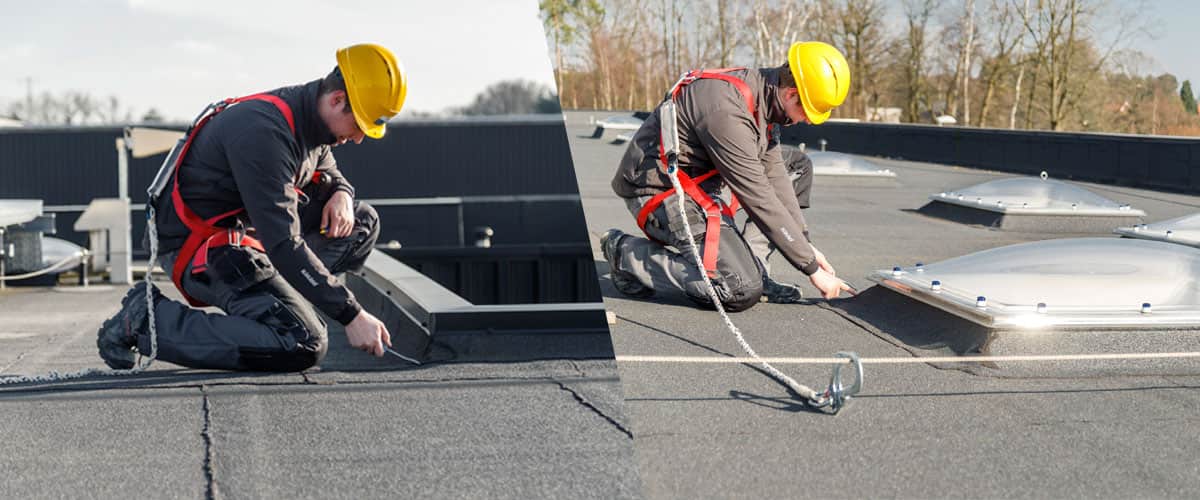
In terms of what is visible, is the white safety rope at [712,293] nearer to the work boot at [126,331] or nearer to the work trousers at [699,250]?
the work trousers at [699,250]

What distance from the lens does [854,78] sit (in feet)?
8.73

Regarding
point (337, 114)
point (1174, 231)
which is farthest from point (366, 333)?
point (1174, 231)

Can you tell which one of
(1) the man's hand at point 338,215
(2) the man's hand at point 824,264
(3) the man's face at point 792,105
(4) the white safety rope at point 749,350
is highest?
(3) the man's face at point 792,105

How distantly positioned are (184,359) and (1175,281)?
257 cm

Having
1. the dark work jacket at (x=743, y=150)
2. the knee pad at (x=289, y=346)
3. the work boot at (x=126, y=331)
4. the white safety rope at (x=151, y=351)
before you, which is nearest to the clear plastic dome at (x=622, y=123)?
the dark work jacket at (x=743, y=150)

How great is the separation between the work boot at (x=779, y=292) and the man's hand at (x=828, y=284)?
138 millimetres

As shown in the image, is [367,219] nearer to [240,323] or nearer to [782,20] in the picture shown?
[240,323]

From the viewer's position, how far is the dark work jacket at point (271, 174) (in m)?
2.95

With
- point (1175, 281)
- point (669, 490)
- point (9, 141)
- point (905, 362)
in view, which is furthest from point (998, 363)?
point (9, 141)

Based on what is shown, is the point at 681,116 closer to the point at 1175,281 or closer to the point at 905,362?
the point at 905,362

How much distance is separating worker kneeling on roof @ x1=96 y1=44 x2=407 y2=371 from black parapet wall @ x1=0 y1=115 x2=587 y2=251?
13587mm

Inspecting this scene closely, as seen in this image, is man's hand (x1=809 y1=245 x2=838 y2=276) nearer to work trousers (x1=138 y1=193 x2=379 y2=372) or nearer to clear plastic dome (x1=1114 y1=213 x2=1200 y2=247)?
clear plastic dome (x1=1114 y1=213 x2=1200 y2=247)

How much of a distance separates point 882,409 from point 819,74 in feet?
2.84

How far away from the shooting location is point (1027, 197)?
2.78 m
